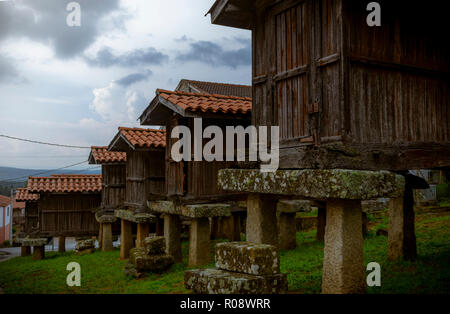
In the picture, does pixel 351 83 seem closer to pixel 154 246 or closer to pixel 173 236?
pixel 154 246

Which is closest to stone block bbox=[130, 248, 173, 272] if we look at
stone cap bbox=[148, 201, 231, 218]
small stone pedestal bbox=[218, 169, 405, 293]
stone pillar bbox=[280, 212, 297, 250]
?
stone cap bbox=[148, 201, 231, 218]

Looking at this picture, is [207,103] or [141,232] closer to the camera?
[207,103]

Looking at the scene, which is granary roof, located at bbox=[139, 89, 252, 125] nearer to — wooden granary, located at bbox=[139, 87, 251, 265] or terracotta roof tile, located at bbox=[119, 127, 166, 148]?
wooden granary, located at bbox=[139, 87, 251, 265]

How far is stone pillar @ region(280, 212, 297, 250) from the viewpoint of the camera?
35.1ft

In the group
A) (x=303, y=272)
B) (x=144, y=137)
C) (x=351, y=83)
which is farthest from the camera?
(x=144, y=137)

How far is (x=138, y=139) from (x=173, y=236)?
3.47 m

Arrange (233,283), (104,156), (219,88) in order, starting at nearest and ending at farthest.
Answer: (233,283) < (104,156) < (219,88)

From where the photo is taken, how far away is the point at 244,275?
178 inches

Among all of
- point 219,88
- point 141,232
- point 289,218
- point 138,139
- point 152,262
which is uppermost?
point 219,88

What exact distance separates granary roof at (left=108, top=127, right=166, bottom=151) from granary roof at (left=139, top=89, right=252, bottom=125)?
0.98 m

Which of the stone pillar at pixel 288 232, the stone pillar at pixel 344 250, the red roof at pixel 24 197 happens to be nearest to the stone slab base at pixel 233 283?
the stone pillar at pixel 344 250

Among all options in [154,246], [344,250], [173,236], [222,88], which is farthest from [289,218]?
[222,88]

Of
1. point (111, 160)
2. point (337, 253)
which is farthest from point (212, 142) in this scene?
point (111, 160)
